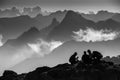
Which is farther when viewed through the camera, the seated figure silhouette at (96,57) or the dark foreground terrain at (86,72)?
the seated figure silhouette at (96,57)

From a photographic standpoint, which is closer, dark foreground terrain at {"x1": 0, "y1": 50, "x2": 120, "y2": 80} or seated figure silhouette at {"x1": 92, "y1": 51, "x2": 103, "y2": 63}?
dark foreground terrain at {"x1": 0, "y1": 50, "x2": 120, "y2": 80}

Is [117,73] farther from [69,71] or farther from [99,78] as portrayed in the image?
[69,71]

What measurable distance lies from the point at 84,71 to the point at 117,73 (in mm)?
11654

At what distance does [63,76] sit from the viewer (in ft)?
277

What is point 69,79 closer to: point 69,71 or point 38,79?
point 69,71

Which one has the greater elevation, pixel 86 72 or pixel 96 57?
pixel 96 57

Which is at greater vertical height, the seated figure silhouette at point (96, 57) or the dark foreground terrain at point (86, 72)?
the seated figure silhouette at point (96, 57)

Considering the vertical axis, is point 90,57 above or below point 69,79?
above

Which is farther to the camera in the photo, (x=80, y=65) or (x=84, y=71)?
(x=80, y=65)

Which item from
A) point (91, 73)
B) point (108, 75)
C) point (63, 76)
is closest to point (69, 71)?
point (63, 76)

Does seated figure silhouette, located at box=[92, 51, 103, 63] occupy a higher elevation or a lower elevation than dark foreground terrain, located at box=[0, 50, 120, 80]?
higher

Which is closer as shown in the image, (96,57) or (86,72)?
(86,72)

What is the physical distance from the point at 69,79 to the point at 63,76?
2.65 m

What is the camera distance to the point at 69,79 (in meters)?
83.1
